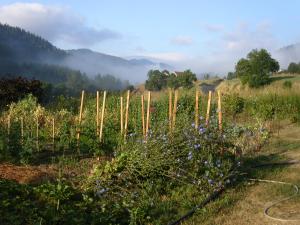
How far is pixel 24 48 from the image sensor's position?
327ft

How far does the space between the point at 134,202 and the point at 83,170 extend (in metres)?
2.07

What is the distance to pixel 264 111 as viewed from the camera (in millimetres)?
14383

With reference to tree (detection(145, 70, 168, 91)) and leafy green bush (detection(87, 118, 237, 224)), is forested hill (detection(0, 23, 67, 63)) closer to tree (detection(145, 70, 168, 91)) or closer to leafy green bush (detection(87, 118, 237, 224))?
tree (detection(145, 70, 168, 91))

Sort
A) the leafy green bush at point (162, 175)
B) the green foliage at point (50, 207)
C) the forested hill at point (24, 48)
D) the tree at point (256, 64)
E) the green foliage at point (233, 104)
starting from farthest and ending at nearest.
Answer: the forested hill at point (24, 48) < the tree at point (256, 64) < the green foliage at point (233, 104) < the leafy green bush at point (162, 175) < the green foliage at point (50, 207)

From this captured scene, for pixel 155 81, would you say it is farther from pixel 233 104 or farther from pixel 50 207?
pixel 50 207

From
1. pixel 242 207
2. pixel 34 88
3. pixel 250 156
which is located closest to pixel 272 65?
pixel 34 88

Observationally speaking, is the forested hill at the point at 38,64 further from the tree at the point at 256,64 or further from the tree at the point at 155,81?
the tree at the point at 256,64

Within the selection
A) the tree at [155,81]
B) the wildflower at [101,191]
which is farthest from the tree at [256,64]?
the wildflower at [101,191]

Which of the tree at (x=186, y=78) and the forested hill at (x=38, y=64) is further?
the forested hill at (x=38, y=64)

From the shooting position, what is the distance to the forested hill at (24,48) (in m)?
87.5

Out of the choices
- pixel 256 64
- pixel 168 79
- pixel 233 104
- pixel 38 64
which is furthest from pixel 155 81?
pixel 38 64

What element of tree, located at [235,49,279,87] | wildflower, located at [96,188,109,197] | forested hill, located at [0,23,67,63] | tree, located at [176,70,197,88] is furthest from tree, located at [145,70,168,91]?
forested hill, located at [0,23,67,63]

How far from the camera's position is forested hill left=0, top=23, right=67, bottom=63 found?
87500 millimetres

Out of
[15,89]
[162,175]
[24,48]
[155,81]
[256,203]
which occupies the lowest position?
[256,203]
